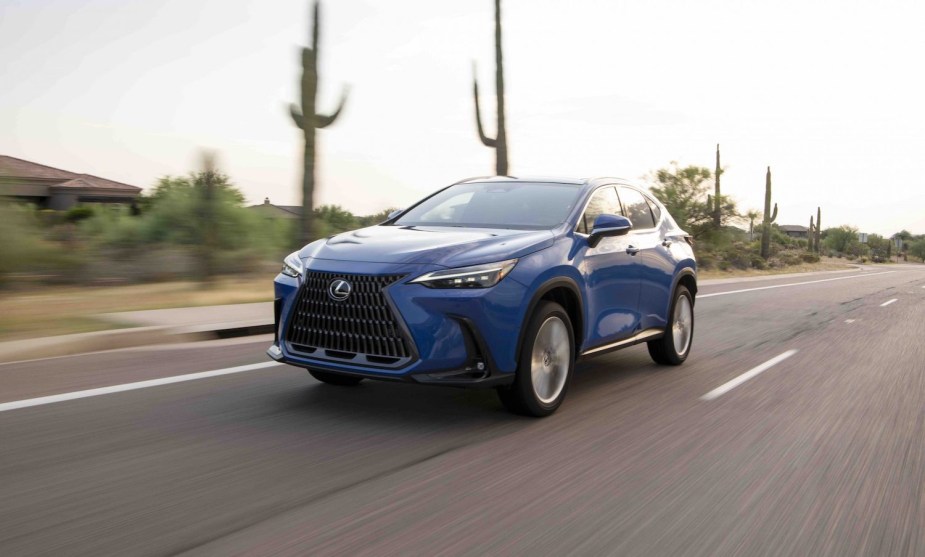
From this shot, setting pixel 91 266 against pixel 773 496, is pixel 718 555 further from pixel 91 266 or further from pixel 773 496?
pixel 91 266

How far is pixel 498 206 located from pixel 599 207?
876 mm

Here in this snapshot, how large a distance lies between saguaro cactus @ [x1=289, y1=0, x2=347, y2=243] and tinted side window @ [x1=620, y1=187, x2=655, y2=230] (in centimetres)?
953

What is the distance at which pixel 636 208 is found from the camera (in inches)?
325

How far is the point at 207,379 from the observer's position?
7.34 metres

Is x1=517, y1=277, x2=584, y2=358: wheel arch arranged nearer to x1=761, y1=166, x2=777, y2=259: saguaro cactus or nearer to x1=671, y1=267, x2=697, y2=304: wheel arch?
x1=671, y1=267, x2=697, y2=304: wheel arch

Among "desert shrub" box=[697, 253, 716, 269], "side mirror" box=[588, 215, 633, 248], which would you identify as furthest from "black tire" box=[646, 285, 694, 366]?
"desert shrub" box=[697, 253, 716, 269]

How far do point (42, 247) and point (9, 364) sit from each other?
694 centimetres

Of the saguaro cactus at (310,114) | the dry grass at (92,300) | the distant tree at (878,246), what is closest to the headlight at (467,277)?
the dry grass at (92,300)

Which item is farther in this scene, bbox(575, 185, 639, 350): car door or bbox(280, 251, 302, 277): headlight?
bbox(575, 185, 639, 350): car door

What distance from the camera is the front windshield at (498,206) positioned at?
6.88 m

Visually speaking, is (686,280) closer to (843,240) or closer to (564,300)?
(564,300)

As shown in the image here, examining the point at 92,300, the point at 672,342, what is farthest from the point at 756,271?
the point at 672,342

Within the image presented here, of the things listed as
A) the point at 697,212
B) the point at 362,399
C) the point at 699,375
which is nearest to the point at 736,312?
the point at 699,375

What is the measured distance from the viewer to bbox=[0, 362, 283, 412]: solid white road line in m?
6.18
